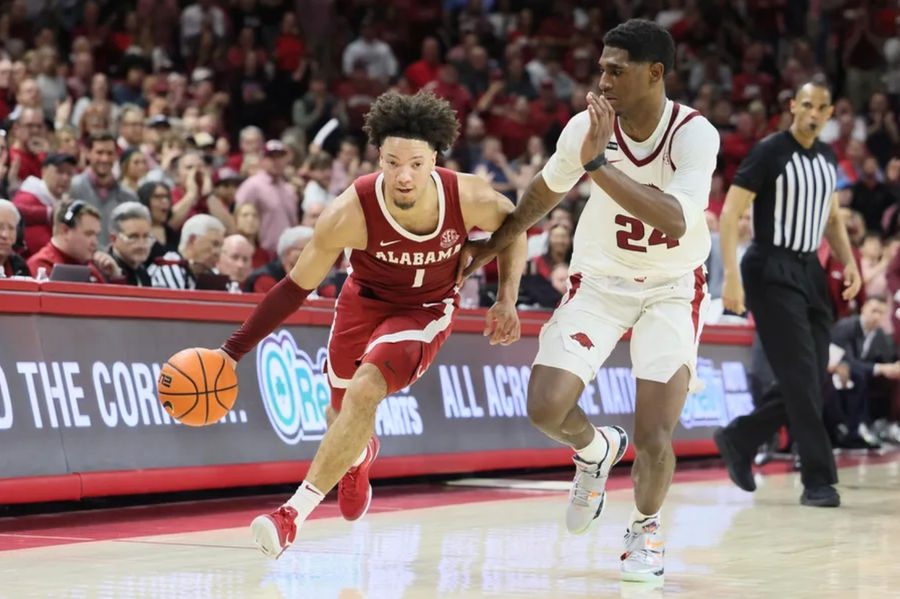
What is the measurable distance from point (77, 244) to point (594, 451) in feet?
14.6

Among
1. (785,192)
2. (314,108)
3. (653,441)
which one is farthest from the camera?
(314,108)

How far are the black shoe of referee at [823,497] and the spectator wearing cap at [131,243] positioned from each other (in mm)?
4769

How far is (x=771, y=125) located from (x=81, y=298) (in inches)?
613

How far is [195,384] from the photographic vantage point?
6297 millimetres

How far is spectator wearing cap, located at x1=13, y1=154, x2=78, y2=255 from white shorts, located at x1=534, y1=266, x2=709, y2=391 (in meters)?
5.64

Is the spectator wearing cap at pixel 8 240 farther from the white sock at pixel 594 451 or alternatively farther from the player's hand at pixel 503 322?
the white sock at pixel 594 451

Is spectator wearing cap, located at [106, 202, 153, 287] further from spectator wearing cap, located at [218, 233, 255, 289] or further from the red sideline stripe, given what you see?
the red sideline stripe

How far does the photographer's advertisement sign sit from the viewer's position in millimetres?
7891

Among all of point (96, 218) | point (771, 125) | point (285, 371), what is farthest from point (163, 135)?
point (771, 125)

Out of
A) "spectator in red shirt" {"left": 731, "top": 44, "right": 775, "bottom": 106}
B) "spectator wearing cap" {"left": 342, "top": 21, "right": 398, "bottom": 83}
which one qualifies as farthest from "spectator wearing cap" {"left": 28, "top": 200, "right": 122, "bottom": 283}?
"spectator in red shirt" {"left": 731, "top": 44, "right": 775, "bottom": 106}

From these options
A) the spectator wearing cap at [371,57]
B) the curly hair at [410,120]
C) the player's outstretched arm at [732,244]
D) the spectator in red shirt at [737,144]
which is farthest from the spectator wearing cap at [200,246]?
the spectator in red shirt at [737,144]

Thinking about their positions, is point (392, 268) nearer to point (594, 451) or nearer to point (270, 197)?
point (594, 451)

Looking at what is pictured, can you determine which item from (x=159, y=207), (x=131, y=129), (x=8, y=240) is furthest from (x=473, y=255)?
(x=131, y=129)

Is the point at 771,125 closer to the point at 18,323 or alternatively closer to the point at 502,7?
the point at 502,7
